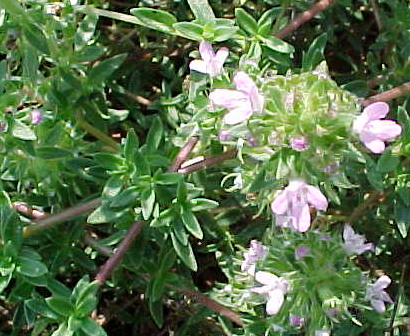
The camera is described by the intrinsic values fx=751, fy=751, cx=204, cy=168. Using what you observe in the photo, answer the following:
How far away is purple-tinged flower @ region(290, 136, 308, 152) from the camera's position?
1.83 metres

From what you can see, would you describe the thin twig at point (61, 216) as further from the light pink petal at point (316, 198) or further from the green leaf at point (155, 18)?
the light pink petal at point (316, 198)

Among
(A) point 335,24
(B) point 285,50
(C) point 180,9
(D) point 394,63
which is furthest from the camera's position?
(A) point 335,24

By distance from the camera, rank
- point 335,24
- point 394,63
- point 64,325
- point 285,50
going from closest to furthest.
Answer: point 64,325 → point 285,50 → point 394,63 → point 335,24

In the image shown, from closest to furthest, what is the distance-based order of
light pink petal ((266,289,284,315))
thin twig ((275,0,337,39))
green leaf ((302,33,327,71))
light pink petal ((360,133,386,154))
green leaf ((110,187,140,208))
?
1. light pink petal ((360,133,386,154))
2. light pink petal ((266,289,284,315))
3. green leaf ((110,187,140,208))
4. green leaf ((302,33,327,71))
5. thin twig ((275,0,337,39))

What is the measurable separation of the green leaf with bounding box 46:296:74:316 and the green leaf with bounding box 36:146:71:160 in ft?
1.48

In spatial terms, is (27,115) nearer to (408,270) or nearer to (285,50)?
(285,50)

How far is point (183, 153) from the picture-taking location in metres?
2.40

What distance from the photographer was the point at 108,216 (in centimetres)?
225

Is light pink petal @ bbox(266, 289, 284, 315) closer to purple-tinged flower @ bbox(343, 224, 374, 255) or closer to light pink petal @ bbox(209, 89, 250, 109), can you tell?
purple-tinged flower @ bbox(343, 224, 374, 255)

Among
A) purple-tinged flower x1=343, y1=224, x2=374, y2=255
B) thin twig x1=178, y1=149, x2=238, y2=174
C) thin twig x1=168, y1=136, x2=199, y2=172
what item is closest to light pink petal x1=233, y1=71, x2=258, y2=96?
thin twig x1=178, y1=149, x2=238, y2=174

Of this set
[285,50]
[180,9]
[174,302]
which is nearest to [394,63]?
[285,50]

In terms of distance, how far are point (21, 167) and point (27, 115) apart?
0.58ft

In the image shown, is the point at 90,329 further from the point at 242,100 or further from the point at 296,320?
the point at 242,100

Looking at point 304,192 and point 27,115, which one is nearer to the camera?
point 304,192
